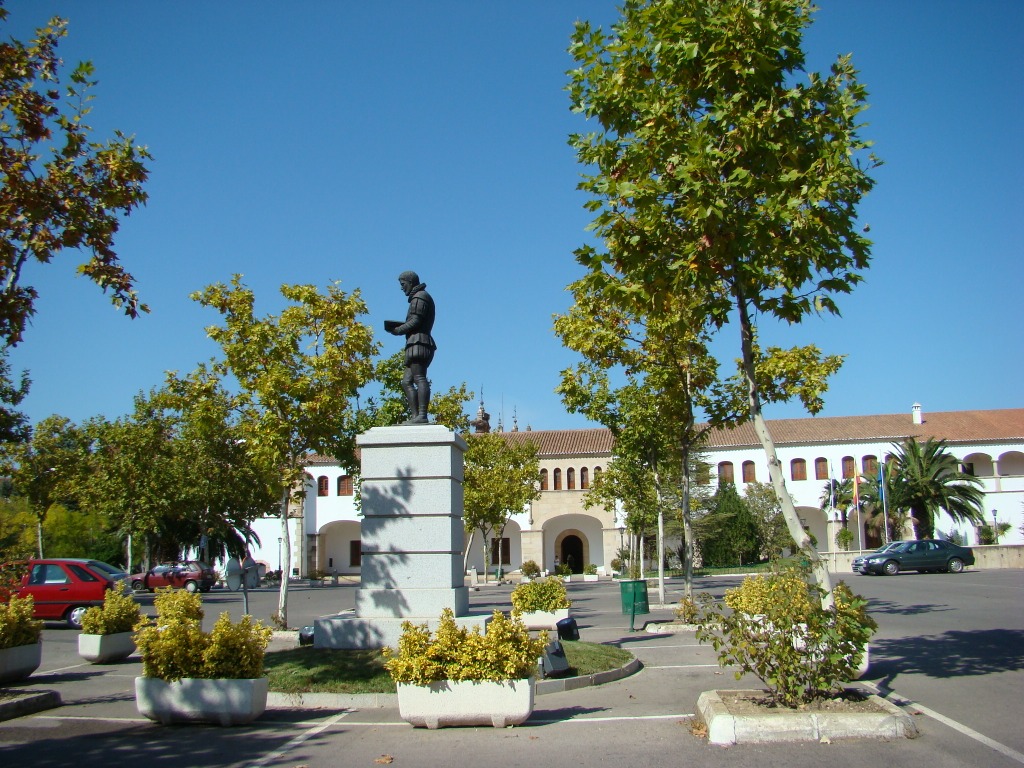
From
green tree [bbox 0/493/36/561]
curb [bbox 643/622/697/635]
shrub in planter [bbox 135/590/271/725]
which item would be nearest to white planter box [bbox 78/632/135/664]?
green tree [bbox 0/493/36/561]

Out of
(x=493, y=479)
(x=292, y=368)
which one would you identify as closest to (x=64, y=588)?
(x=292, y=368)

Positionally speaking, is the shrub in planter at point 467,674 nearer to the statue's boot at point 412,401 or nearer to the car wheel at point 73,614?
the statue's boot at point 412,401

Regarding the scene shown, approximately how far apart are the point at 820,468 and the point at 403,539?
2055 inches

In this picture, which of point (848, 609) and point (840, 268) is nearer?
point (848, 609)

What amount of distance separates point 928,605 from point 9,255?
21700 mm

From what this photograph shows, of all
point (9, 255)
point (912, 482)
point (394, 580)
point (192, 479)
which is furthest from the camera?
point (912, 482)

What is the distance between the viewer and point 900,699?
28.4ft

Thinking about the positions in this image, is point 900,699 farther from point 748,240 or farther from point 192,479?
point 192,479

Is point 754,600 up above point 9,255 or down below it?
below

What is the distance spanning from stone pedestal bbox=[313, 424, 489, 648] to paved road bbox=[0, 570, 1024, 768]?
7.12 feet

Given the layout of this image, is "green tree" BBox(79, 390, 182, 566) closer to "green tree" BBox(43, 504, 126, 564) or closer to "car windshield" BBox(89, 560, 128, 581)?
"green tree" BBox(43, 504, 126, 564)

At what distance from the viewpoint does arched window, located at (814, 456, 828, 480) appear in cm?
5812

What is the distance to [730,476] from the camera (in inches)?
2299

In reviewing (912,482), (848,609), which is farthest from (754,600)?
(912,482)
